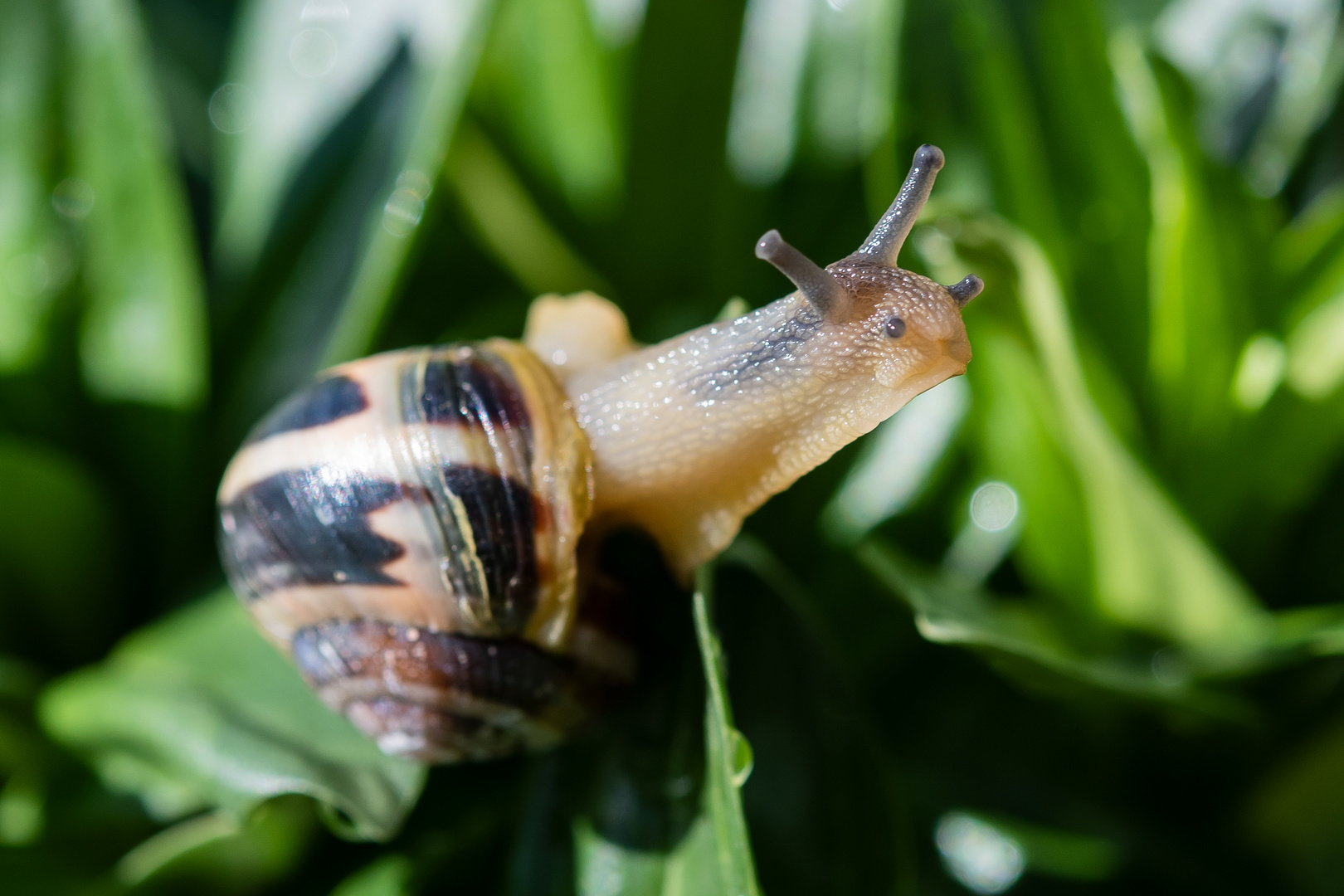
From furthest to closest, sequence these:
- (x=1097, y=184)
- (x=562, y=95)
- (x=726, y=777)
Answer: (x=562, y=95), (x=1097, y=184), (x=726, y=777)

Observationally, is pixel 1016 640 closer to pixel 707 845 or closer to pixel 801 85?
pixel 707 845

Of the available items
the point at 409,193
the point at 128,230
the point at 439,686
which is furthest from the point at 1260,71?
→ the point at 128,230

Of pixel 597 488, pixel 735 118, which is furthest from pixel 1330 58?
pixel 597 488

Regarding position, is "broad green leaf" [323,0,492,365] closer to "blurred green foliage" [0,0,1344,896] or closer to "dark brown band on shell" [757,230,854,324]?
"blurred green foliage" [0,0,1344,896]

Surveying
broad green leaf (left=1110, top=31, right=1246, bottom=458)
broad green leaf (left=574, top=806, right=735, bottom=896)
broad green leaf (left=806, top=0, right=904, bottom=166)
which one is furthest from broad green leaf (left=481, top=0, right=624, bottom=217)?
broad green leaf (left=574, top=806, right=735, bottom=896)

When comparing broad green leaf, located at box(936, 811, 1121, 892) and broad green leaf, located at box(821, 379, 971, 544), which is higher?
broad green leaf, located at box(821, 379, 971, 544)

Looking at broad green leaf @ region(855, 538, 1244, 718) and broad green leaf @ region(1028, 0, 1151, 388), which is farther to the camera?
broad green leaf @ region(1028, 0, 1151, 388)
